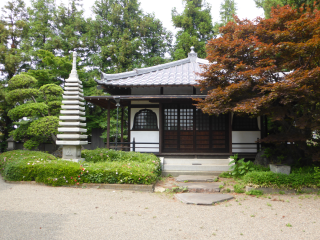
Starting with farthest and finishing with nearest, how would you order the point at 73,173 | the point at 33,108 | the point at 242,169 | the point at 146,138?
the point at 33,108 < the point at 146,138 < the point at 242,169 < the point at 73,173

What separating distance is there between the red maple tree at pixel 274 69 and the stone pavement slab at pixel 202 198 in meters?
2.49

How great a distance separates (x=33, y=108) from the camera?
14156 millimetres

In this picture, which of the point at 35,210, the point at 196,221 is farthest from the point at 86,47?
the point at 196,221

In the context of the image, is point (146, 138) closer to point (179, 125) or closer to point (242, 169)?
point (179, 125)

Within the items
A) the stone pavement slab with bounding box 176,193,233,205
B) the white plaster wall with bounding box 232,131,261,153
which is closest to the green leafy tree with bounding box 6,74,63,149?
the white plaster wall with bounding box 232,131,261,153

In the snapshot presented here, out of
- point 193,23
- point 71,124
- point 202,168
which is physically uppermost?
point 193,23

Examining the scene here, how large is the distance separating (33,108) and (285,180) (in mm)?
13808

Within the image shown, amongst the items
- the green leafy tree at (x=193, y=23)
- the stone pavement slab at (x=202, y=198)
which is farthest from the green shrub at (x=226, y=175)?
the green leafy tree at (x=193, y=23)

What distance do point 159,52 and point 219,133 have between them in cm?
1737

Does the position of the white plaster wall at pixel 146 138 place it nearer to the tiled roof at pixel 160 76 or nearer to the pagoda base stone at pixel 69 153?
the tiled roof at pixel 160 76

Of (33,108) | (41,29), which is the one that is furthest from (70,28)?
(33,108)

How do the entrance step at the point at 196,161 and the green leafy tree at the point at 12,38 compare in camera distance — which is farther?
the green leafy tree at the point at 12,38

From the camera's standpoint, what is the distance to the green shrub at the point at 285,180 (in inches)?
255

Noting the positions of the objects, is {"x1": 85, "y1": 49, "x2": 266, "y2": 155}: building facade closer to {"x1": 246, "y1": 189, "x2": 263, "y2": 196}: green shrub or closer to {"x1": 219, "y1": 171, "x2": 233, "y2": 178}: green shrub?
{"x1": 219, "y1": 171, "x2": 233, "y2": 178}: green shrub
